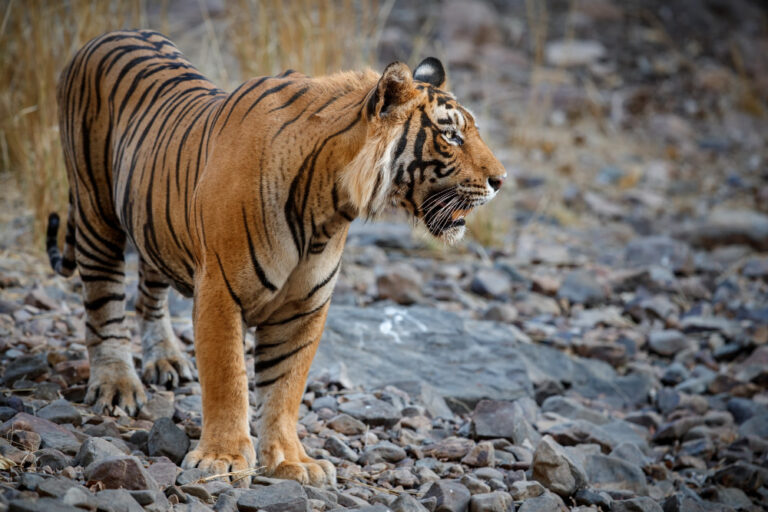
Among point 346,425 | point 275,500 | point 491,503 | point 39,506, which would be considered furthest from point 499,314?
point 39,506

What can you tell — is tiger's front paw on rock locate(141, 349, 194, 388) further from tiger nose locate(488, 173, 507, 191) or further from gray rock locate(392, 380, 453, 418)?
tiger nose locate(488, 173, 507, 191)

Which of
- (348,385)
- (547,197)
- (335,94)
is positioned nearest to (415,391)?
(348,385)

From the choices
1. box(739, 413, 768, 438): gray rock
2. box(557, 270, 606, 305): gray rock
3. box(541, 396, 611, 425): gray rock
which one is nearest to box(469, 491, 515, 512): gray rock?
box(541, 396, 611, 425): gray rock

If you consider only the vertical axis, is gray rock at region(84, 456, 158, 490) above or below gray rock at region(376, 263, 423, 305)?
above

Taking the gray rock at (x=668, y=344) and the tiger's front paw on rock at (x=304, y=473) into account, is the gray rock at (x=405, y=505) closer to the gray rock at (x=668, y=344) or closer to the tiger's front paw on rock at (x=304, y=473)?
the tiger's front paw on rock at (x=304, y=473)

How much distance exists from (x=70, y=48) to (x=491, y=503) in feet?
14.5

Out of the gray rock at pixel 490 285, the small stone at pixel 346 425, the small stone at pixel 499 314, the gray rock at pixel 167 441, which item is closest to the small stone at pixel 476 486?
the small stone at pixel 346 425

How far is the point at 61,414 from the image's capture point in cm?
340

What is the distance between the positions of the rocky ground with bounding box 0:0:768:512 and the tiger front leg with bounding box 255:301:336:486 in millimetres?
167

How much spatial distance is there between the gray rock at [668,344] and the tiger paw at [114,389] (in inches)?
150

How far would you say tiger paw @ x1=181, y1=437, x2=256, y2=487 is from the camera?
9.68ft

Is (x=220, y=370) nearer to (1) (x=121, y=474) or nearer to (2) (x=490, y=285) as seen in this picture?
(1) (x=121, y=474)

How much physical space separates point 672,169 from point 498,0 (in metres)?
5.90

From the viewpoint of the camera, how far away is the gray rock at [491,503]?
10.1ft
